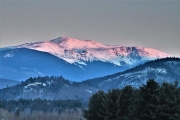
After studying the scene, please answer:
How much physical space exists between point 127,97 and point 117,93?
175 centimetres

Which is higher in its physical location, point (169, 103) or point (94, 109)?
point (94, 109)

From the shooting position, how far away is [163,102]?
5184 centimetres

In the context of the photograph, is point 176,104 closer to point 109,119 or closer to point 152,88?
point 152,88

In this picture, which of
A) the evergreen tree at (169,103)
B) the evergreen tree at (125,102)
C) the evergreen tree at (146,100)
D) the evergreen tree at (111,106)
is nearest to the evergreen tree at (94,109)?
the evergreen tree at (111,106)

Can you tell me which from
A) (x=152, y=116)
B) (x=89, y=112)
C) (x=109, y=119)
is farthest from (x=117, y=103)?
(x=152, y=116)

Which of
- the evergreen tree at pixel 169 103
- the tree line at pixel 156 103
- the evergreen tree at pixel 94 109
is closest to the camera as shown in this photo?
the evergreen tree at pixel 169 103

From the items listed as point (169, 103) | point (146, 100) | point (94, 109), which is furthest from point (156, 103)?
point (94, 109)

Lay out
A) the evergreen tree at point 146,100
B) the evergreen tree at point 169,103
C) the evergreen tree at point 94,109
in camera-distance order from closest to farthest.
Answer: the evergreen tree at point 169,103, the evergreen tree at point 146,100, the evergreen tree at point 94,109

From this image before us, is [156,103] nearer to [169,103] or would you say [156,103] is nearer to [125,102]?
[169,103]

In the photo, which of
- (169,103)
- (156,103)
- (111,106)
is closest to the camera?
(169,103)

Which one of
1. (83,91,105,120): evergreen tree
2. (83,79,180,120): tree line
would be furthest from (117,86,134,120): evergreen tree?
(83,91,105,120): evergreen tree

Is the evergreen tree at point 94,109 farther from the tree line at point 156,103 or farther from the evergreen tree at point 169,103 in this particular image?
the evergreen tree at point 169,103

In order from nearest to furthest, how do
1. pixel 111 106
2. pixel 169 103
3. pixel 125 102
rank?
pixel 169 103, pixel 111 106, pixel 125 102

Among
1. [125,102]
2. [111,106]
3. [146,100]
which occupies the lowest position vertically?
[111,106]
